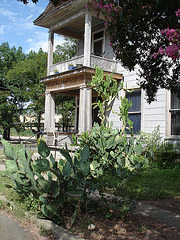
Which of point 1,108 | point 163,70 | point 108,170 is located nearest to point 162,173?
point 108,170

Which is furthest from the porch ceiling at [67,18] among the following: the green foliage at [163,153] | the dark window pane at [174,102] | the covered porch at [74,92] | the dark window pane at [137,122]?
the green foliage at [163,153]

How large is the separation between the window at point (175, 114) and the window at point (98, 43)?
5.48 meters

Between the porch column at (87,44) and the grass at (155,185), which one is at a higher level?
the porch column at (87,44)

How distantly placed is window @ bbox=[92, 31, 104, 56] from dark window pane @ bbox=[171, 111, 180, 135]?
5.78 metres

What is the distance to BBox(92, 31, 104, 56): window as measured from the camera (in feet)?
47.8

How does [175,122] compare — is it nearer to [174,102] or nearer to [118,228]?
[174,102]

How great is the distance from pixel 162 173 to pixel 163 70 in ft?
13.3

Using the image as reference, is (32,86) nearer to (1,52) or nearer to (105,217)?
(1,52)

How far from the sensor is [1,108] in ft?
71.3

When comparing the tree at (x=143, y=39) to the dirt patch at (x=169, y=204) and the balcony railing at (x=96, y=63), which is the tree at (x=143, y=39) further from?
the balcony railing at (x=96, y=63)

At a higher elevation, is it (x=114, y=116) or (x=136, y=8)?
(x=136, y=8)

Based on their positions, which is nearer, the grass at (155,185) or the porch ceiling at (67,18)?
the grass at (155,185)

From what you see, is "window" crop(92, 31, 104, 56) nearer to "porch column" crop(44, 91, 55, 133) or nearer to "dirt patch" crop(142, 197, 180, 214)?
"porch column" crop(44, 91, 55, 133)

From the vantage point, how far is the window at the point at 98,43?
14.6m
